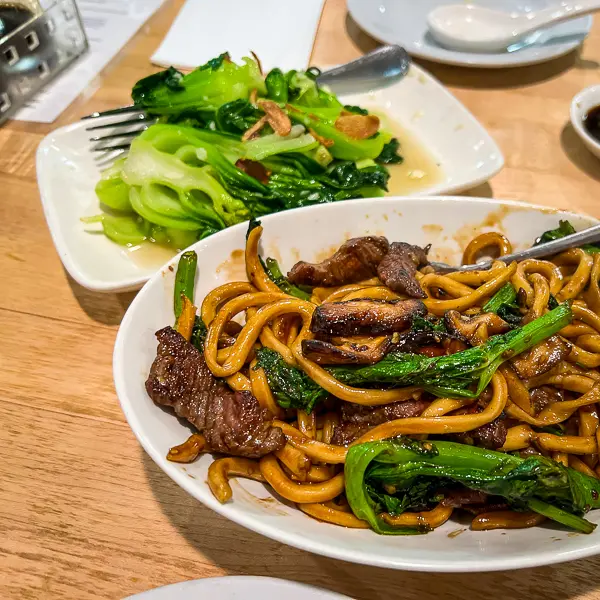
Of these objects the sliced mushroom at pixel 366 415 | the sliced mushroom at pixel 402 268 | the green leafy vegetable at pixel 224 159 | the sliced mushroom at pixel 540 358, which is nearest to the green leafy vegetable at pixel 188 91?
the green leafy vegetable at pixel 224 159

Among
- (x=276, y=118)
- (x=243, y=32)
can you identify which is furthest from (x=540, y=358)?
(x=243, y=32)

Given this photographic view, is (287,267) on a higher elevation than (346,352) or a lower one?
lower

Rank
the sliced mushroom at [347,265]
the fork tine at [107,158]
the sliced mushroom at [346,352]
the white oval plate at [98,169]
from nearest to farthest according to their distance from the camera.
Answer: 1. the sliced mushroom at [346,352]
2. the sliced mushroom at [347,265]
3. the white oval plate at [98,169]
4. the fork tine at [107,158]

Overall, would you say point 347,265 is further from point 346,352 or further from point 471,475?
point 471,475

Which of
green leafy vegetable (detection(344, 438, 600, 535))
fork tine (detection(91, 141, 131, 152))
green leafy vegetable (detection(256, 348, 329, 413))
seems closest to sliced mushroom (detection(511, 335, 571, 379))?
green leafy vegetable (detection(344, 438, 600, 535))

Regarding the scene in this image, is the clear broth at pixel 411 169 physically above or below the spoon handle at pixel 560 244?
below

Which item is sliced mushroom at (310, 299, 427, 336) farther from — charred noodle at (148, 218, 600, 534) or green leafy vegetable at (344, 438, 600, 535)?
green leafy vegetable at (344, 438, 600, 535)

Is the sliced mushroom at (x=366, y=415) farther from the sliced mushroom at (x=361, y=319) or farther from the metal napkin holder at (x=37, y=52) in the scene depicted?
the metal napkin holder at (x=37, y=52)

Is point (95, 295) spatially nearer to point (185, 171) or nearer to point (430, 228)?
point (185, 171)
